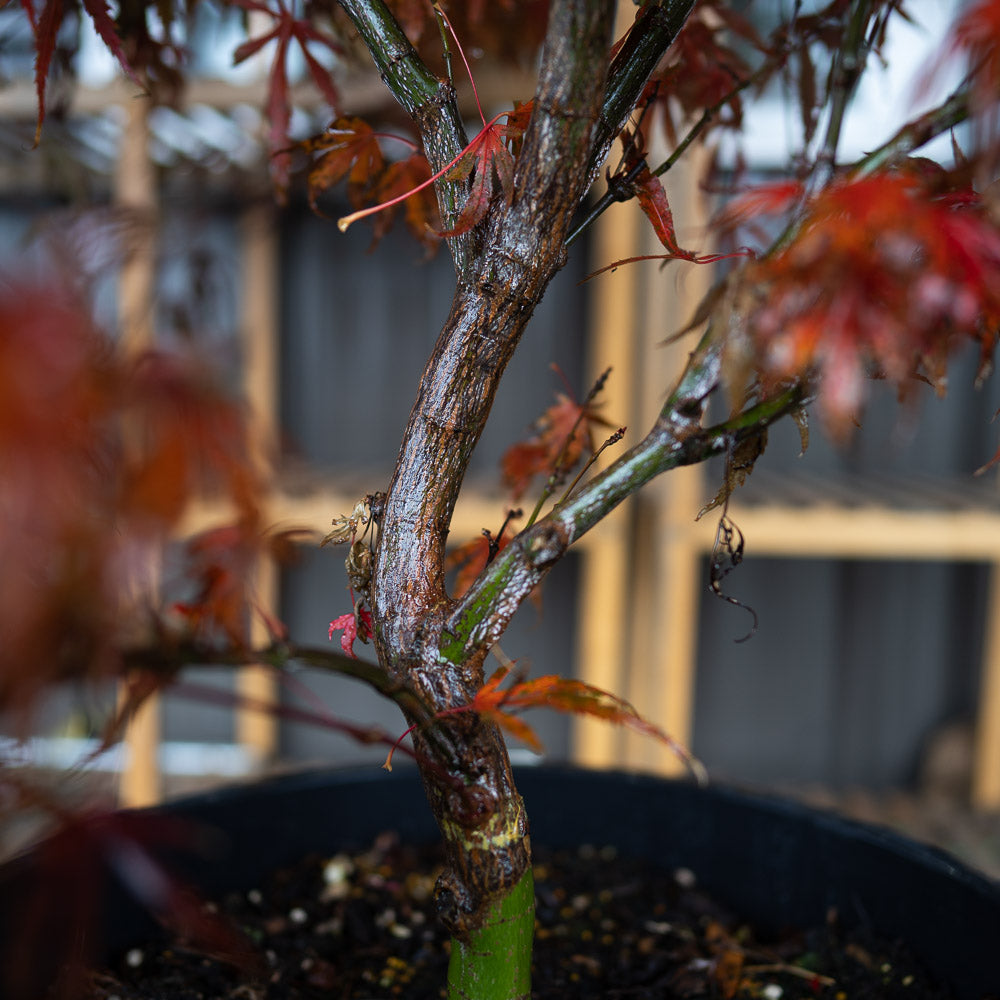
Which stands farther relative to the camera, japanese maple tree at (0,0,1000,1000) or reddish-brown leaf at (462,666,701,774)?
reddish-brown leaf at (462,666,701,774)

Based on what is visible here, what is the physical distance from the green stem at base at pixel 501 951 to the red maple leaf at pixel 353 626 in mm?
180

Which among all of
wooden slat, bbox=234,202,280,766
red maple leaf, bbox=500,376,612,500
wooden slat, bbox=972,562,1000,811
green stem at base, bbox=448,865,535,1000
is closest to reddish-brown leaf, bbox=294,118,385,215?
red maple leaf, bbox=500,376,612,500

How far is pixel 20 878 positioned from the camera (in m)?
0.59

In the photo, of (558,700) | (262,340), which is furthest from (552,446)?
(262,340)

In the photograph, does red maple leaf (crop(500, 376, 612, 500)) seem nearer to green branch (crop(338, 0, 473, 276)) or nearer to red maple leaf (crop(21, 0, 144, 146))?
green branch (crop(338, 0, 473, 276))

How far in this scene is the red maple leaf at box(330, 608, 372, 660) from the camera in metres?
0.54

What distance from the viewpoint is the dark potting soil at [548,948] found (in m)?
0.65

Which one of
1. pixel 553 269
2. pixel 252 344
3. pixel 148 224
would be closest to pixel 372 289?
pixel 252 344

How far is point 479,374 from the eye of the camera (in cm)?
51

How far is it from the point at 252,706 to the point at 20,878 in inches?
15.3

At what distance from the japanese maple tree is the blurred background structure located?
2.63 feet

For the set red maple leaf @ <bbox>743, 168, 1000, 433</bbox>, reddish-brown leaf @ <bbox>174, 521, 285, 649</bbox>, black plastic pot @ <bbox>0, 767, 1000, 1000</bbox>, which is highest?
red maple leaf @ <bbox>743, 168, 1000, 433</bbox>

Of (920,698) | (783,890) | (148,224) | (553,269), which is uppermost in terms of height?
(148,224)

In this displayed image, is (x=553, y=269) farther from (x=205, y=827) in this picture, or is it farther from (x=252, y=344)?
(x=252, y=344)
